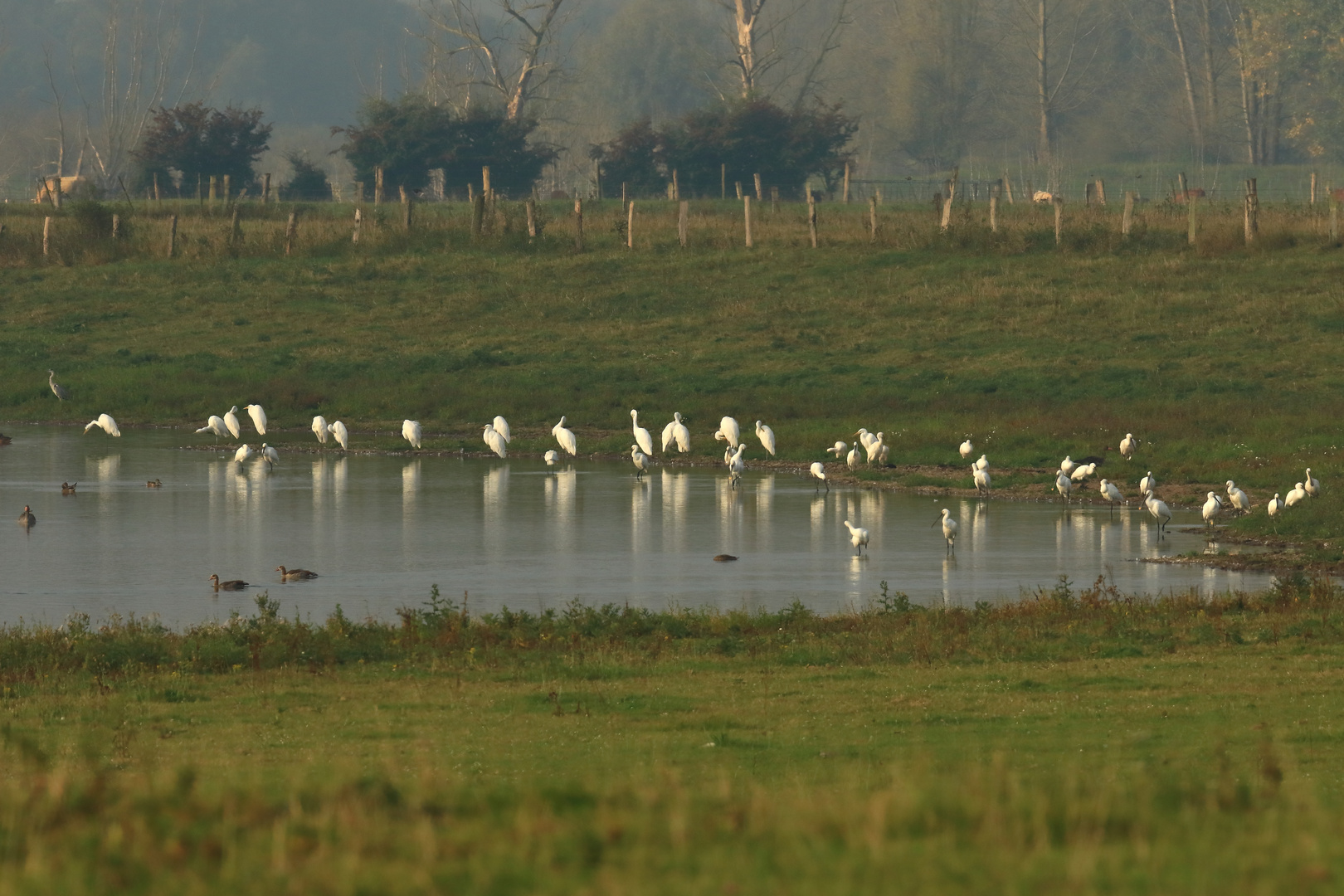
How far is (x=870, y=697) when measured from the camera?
14164 millimetres

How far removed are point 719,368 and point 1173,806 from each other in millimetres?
40347

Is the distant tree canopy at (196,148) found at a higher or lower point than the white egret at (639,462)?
higher

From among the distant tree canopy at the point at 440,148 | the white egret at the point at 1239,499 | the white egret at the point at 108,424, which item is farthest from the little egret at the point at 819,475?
the distant tree canopy at the point at 440,148

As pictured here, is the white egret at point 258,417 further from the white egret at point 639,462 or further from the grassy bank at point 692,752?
the grassy bank at point 692,752

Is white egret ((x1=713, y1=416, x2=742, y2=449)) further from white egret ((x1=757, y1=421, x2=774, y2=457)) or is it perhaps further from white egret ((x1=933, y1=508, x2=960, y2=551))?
white egret ((x1=933, y1=508, x2=960, y2=551))

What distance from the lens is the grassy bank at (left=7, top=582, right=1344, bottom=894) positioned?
575 centimetres

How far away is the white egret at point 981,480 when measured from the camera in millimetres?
31438

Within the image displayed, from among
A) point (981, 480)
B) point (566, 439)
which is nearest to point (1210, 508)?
point (981, 480)

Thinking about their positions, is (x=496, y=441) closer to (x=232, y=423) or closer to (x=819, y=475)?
(x=232, y=423)

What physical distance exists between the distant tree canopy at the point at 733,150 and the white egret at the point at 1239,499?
6105cm

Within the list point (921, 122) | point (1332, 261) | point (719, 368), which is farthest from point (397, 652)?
point (921, 122)

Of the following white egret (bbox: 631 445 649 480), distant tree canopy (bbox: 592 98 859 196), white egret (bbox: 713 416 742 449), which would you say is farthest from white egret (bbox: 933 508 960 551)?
distant tree canopy (bbox: 592 98 859 196)

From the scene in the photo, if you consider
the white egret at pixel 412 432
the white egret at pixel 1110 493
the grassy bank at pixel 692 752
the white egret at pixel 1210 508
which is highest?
the white egret at pixel 412 432

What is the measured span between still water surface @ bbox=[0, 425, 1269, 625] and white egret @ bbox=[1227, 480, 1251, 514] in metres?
1.03
